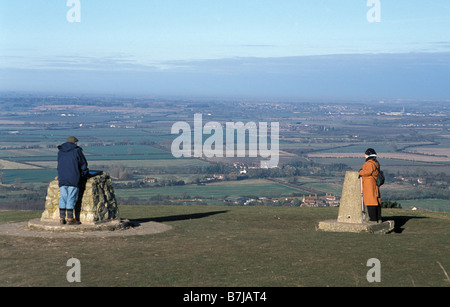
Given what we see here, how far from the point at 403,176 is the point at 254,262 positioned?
6603 cm

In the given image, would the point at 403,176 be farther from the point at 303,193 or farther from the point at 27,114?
the point at 27,114

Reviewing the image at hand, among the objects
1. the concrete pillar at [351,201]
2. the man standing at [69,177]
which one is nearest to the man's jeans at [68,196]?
the man standing at [69,177]

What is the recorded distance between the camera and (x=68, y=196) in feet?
51.5

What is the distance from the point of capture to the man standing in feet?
51.3

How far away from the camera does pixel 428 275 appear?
36.5 feet

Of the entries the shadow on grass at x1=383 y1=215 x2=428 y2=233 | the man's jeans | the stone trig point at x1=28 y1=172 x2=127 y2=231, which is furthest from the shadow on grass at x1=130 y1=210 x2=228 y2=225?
the shadow on grass at x1=383 y1=215 x2=428 y2=233

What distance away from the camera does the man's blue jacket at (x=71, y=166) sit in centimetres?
1563

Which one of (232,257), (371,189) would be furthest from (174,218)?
(232,257)

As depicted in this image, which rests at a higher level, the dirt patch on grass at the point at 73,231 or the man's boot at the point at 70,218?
the man's boot at the point at 70,218

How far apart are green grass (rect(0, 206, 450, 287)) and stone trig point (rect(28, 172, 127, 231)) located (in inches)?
47.5

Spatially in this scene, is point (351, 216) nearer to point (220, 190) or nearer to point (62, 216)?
point (62, 216)

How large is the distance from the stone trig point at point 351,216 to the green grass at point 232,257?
0.67 meters

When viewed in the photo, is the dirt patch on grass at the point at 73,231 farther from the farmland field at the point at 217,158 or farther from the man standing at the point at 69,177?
the farmland field at the point at 217,158
